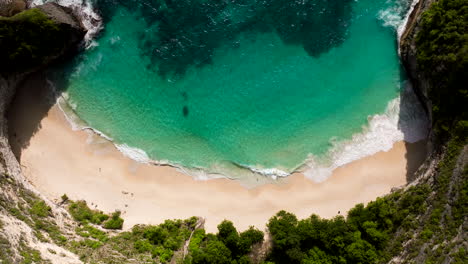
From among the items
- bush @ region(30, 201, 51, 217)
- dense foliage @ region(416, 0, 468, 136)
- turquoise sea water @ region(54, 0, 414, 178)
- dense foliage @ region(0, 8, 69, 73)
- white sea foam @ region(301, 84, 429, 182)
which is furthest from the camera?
turquoise sea water @ region(54, 0, 414, 178)

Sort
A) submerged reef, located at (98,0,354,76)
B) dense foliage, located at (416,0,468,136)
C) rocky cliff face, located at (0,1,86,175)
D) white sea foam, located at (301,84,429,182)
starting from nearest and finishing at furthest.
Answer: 1. dense foliage, located at (416,0,468,136)
2. rocky cliff face, located at (0,1,86,175)
3. white sea foam, located at (301,84,429,182)
4. submerged reef, located at (98,0,354,76)

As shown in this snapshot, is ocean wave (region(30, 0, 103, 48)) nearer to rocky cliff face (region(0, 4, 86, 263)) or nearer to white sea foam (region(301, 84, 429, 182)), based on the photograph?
rocky cliff face (region(0, 4, 86, 263))

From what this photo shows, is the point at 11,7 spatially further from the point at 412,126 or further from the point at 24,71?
the point at 412,126

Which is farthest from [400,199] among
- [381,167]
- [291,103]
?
[291,103]

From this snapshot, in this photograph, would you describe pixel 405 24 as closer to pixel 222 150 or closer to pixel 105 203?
pixel 222 150

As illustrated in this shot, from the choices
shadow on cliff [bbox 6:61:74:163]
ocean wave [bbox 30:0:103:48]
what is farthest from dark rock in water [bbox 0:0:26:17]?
shadow on cliff [bbox 6:61:74:163]

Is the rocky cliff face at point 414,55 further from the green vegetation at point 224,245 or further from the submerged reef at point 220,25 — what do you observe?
the green vegetation at point 224,245

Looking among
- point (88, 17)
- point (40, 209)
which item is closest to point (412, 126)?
point (88, 17)
